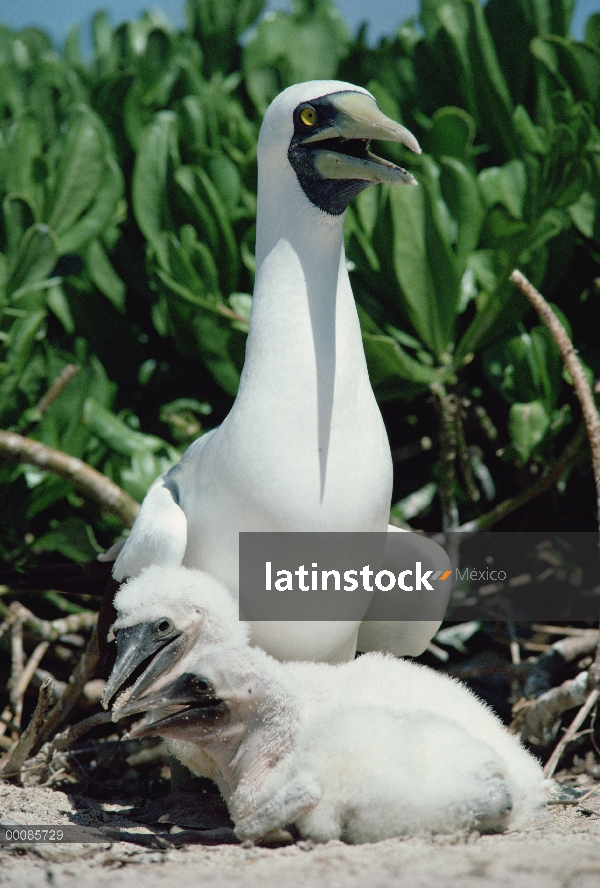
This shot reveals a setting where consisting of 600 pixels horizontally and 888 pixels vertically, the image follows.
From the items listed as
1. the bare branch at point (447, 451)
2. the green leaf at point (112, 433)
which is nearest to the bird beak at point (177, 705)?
the green leaf at point (112, 433)

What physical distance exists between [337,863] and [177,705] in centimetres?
64

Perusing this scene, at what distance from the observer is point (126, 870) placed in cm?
213

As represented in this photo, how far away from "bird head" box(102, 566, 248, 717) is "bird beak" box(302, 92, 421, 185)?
1.20 m

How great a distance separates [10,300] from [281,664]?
6.22ft

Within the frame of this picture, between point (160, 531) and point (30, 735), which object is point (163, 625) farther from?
point (30, 735)

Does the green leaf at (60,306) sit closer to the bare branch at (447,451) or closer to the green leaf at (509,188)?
the bare branch at (447,451)

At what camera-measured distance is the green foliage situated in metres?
3.57

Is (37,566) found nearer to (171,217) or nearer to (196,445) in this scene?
(196,445)

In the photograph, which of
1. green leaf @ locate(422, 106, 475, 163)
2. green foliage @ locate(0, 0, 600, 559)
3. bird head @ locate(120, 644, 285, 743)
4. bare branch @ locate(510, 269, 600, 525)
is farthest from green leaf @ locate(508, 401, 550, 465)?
bird head @ locate(120, 644, 285, 743)

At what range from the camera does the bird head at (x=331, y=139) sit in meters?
2.64

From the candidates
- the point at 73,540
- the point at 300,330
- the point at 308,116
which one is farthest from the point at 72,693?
the point at 308,116

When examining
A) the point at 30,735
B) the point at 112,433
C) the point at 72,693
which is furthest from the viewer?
the point at 112,433

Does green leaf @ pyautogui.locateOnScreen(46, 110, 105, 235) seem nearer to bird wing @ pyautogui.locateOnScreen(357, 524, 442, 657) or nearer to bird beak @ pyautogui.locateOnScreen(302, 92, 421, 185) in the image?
bird beak @ pyautogui.locateOnScreen(302, 92, 421, 185)

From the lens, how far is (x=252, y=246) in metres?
3.87
